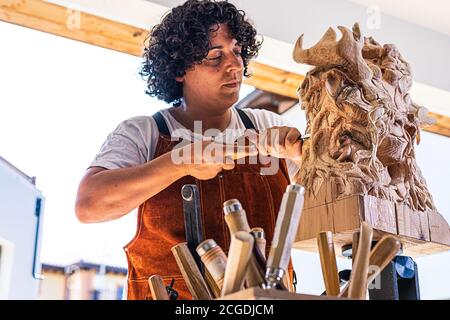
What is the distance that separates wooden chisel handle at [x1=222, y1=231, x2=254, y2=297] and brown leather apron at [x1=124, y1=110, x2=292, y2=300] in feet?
2.13

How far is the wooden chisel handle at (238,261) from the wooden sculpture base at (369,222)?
40 cm

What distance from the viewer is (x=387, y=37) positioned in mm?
3033

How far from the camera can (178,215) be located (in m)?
1.33

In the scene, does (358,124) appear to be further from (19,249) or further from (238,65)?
(19,249)

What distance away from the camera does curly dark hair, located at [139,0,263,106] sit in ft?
4.73

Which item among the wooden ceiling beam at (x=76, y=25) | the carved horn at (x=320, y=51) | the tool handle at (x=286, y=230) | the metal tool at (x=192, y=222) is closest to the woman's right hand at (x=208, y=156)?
the metal tool at (x=192, y=222)

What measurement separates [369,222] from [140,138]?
619 mm

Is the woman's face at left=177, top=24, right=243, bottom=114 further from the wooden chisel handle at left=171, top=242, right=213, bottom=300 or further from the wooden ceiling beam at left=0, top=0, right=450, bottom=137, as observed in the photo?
the wooden ceiling beam at left=0, top=0, right=450, bottom=137

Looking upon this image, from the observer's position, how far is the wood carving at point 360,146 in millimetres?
1012

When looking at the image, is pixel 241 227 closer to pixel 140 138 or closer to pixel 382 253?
pixel 382 253

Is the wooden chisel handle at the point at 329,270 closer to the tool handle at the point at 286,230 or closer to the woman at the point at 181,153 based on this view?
the tool handle at the point at 286,230

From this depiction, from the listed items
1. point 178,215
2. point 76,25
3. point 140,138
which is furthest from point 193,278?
point 76,25

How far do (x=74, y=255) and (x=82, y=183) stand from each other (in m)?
1.43
